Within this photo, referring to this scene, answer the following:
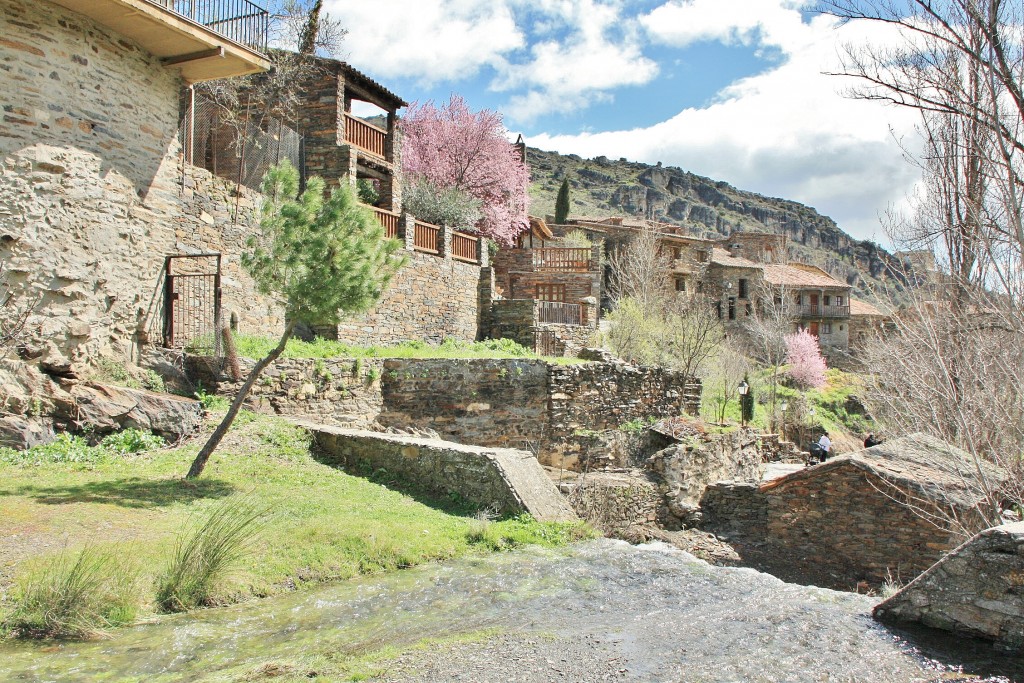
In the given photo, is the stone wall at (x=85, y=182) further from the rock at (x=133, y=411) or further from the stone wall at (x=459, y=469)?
the stone wall at (x=459, y=469)

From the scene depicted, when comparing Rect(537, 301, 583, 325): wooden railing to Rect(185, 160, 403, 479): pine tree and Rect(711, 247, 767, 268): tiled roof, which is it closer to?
Rect(185, 160, 403, 479): pine tree

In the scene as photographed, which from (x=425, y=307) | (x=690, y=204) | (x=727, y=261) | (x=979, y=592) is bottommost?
(x=979, y=592)

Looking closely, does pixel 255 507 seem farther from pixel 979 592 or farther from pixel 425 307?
pixel 425 307

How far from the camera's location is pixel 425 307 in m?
20.8

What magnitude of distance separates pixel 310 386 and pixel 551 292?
61.4 ft

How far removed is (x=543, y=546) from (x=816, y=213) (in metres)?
122

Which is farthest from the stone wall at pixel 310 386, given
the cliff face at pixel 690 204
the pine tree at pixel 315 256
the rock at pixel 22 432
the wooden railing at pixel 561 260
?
the cliff face at pixel 690 204

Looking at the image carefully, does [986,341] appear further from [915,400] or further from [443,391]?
[443,391]

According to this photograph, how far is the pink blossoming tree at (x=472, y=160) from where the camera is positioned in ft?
107

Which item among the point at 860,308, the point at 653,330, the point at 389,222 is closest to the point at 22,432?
the point at 389,222

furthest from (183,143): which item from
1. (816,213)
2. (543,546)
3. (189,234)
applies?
(816,213)

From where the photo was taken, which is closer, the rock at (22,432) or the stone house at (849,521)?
the rock at (22,432)

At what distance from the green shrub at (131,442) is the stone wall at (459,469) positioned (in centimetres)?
237

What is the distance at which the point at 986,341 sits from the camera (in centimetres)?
905
